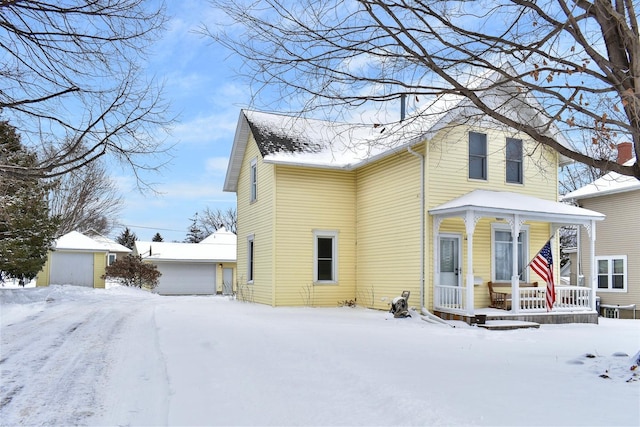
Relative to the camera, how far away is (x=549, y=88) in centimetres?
724

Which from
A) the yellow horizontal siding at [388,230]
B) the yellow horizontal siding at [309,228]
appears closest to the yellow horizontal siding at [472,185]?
the yellow horizontal siding at [388,230]

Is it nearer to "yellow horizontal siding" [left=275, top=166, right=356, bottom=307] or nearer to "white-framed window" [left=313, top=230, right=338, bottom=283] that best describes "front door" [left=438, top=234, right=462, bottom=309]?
"yellow horizontal siding" [left=275, top=166, right=356, bottom=307]

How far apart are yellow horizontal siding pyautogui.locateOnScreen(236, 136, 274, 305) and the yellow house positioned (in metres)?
0.10

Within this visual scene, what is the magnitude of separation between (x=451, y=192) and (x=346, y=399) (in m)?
10.1

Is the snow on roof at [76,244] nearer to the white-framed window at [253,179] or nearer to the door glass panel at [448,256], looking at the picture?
the white-framed window at [253,179]

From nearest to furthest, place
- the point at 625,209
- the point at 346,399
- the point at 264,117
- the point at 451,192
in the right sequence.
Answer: the point at 346,399 < the point at 451,192 < the point at 264,117 < the point at 625,209

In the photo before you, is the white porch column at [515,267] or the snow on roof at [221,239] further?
the snow on roof at [221,239]

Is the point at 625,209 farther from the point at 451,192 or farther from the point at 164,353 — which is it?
the point at 164,353

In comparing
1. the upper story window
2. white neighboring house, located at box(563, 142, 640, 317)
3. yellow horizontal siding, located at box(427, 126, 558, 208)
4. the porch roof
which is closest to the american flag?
the porch roof

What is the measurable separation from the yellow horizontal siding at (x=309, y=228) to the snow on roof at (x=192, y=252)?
24.0 m

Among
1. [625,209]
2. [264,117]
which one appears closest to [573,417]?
[264,117]

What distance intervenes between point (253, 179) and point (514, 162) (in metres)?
8.82

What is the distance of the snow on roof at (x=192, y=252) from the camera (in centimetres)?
3953

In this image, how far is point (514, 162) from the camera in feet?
51.9
